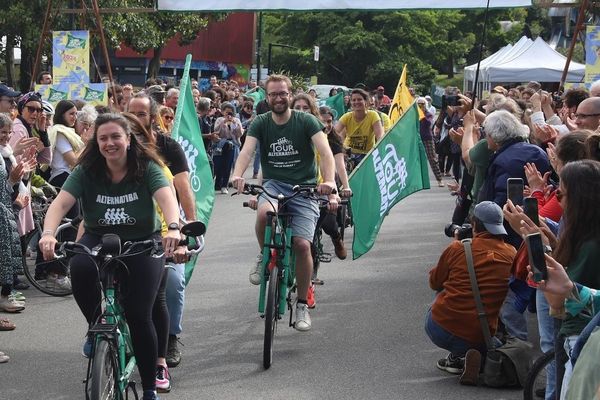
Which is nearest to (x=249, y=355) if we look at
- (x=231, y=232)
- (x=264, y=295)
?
(x=264, y=295)

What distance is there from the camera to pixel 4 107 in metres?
10.8

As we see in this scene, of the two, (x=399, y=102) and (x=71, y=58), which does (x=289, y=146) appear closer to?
(x=399, y=102)

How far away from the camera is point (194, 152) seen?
8711mm

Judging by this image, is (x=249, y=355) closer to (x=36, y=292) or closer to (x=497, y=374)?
(x=497, y=374)

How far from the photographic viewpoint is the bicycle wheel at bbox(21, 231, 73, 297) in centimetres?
1008

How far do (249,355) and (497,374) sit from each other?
1.82 metres

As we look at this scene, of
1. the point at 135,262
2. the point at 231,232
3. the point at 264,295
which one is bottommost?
the point at 231,232

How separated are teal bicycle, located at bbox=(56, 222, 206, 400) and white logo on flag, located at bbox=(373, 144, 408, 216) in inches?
195

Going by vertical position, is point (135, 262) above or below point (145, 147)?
below

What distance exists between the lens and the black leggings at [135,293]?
565cm

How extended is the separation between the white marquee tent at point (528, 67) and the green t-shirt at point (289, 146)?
23763mm

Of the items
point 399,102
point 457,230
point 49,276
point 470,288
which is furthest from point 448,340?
point 399,102

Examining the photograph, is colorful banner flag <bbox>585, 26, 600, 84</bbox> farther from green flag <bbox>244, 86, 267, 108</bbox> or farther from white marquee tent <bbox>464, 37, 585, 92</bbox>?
white marquee tent <bbox>464, 37, 585, 92</bbox>

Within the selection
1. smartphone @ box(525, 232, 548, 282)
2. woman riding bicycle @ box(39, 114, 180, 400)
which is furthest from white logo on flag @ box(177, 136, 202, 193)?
smartphone @ box(525, 232, 548, 282)
